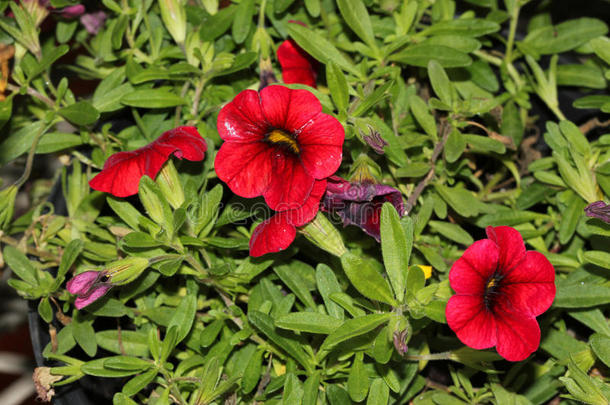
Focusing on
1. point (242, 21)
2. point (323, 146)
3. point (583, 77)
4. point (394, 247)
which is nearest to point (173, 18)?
point (242, 21)

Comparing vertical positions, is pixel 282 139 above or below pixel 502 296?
above

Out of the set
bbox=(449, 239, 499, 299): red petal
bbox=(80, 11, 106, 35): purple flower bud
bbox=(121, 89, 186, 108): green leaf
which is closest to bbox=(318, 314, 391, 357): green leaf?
bbox=(449, 239, 499, 299): red petal

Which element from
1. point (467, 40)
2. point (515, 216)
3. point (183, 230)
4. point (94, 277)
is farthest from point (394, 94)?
point (94, 277)

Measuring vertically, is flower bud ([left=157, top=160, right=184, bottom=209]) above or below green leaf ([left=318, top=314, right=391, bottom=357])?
above

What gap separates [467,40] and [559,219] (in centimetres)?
37

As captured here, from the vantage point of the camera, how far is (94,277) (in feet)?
2.81

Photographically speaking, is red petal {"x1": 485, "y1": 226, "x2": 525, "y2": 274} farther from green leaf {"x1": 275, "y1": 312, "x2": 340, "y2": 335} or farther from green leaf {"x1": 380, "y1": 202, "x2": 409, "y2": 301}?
green leaf {"x1": 275, "y1": 312, "x2": 340, "y2": 335}

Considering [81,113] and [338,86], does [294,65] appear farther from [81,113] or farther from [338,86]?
[81,113]

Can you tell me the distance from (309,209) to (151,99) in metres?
0.42

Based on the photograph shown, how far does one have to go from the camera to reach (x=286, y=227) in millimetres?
881

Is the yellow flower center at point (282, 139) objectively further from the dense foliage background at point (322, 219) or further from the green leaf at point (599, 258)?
the green leaf at point (599, 258)

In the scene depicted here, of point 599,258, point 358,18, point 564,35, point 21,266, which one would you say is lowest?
point 21,266

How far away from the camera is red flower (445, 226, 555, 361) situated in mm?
791

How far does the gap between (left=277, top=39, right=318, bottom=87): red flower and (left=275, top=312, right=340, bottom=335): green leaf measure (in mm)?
462
